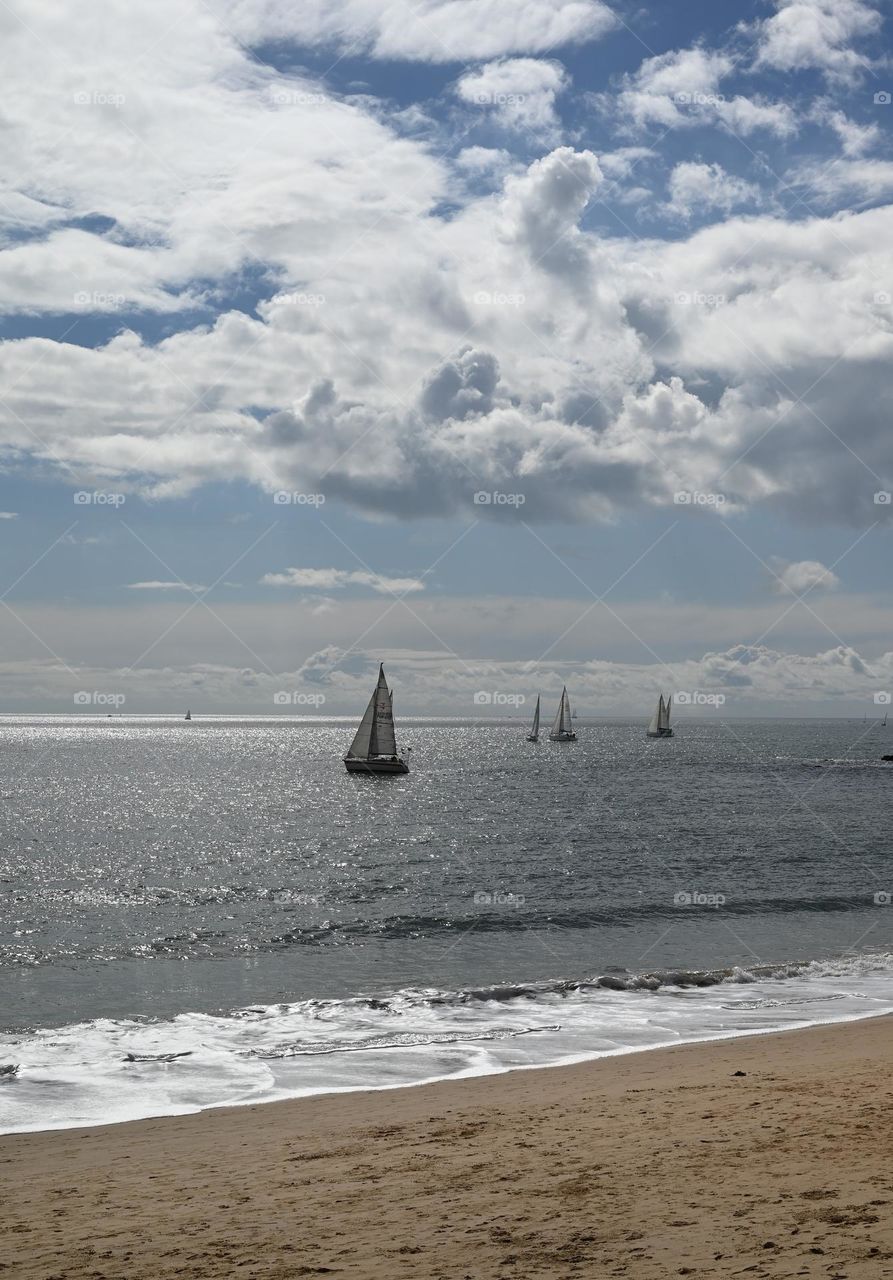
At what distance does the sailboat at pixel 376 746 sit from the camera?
117 m

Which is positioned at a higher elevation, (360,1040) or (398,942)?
(360,1040)

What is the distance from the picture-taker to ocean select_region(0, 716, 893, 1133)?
68.7 ft

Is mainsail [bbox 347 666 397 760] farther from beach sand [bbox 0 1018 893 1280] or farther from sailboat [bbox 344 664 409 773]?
beach sand [bbox 0 1018 893 1280]

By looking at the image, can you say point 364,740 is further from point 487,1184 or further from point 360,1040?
point 487,1184

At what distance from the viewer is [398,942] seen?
3553 centimetres

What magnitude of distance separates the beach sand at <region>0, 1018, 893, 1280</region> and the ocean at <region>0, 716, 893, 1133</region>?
109 inches

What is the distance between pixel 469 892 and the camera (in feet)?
156
